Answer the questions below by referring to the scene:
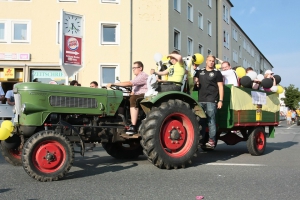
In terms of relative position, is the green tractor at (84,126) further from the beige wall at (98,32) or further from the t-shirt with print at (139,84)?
the beige wall at (98,32)

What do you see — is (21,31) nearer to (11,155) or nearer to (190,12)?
(190,12)

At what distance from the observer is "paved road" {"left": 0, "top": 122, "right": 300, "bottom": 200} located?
4.18m

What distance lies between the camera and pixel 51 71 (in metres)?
21.4

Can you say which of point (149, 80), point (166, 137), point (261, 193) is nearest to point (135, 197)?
point (261, 193)

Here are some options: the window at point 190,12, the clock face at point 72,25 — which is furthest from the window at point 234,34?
the clock face at point 72,25

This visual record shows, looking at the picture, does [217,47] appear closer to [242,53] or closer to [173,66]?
[242,53]

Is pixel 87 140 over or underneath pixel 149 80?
underneath

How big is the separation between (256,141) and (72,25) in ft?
21.8

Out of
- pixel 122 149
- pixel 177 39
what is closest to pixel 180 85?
pixel 122 149

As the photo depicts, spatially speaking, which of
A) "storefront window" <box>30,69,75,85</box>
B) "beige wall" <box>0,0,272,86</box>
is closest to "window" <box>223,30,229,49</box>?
"beige wall" <box>0,0,272,86</box>

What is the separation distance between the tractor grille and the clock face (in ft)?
19.1

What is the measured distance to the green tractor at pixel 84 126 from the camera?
15.9 ft

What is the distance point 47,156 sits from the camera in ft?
15.6

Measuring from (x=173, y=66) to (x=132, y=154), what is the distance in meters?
2.01
